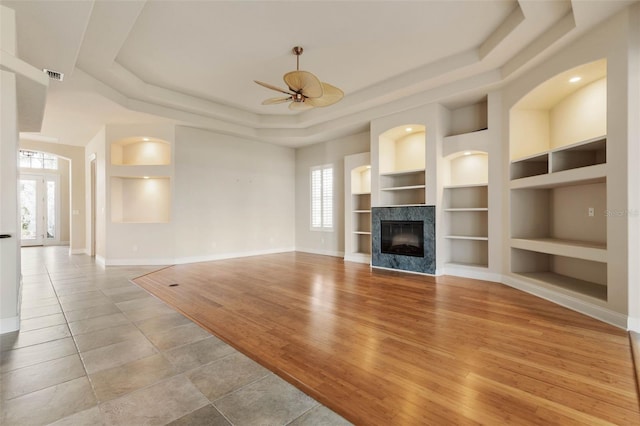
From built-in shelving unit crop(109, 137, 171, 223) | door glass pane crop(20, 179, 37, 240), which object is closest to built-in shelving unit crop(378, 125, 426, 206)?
built-in shelving unit crop(109, 137, 171, 223)

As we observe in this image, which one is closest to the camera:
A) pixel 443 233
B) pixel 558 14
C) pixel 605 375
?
pixel 605 375

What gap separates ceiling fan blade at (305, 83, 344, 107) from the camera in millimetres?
4172

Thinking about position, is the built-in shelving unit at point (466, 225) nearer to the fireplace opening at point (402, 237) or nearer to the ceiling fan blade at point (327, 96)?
the fireplace opening at point (402, 237)

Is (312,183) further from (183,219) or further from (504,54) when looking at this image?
(504,54)

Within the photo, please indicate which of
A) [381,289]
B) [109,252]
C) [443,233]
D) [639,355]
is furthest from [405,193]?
[109,252]

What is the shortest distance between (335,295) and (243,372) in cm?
225

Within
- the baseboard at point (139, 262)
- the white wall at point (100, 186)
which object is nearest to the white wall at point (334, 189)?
the baseboard at point (139, 262)

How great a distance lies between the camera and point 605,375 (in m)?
2.22

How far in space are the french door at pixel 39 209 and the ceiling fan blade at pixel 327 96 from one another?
1240 cm

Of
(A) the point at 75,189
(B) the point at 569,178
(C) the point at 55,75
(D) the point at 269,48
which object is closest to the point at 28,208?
(A) the point at 75,189

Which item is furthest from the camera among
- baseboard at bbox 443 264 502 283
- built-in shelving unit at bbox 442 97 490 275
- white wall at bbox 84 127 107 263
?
white wall at bbox 84 127 107 263

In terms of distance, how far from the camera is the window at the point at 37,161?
10954mm

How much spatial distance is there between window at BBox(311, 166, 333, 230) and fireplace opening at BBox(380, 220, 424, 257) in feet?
7.66

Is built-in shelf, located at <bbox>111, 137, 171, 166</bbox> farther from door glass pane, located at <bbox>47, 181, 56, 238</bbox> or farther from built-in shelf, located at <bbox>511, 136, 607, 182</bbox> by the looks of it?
built-in shelf, located at <bbox>511, 136, 607, 182</bbox>
